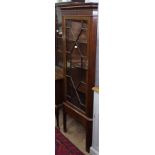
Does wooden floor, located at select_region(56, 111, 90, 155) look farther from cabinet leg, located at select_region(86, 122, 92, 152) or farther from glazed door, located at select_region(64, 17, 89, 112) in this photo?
glazed door, located at select_region(64, 17, 89, 112)

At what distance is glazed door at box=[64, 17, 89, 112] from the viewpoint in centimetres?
219

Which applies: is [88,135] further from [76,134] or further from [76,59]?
[76,59]

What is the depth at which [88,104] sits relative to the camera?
7.27 ft

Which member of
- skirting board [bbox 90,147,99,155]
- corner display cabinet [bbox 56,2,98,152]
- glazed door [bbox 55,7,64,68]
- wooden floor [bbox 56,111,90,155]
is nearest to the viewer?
corner display cabinet [bbox 56,2,98,152]

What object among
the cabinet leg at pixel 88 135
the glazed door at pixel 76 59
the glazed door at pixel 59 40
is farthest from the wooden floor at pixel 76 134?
the glazed door at pixel 59 40

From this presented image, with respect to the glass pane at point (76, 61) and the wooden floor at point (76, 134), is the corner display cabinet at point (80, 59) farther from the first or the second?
the wooden floor at point (76, 134)

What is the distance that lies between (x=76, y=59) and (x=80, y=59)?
0.30 ft

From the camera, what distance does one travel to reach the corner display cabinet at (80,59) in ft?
6.64

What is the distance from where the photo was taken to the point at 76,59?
2.39 m

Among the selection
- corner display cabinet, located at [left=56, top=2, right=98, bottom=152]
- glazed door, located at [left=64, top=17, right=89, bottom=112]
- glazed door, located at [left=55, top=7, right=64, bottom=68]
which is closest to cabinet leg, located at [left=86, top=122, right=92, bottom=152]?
corner display cabinet, located at [left=56, top=2, right=98, bottom=152]
